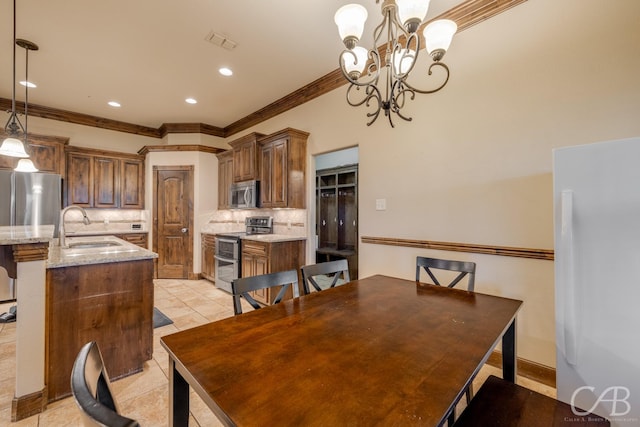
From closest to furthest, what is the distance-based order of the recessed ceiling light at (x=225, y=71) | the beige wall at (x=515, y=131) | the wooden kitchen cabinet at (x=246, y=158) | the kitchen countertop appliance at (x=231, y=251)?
the beige wall at (x=515, y=131)
the recessed ceiling light at (x=225, y=71)
the kitchen countertop appliance at (x=231, y=251)
the wooden kitchen cabinet at (x=246, y=158)

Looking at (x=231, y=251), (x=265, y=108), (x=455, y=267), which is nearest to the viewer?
(x=455, y=267)

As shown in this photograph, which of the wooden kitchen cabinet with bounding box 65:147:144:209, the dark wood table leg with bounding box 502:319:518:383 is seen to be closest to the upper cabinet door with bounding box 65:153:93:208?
the wooden kitchen cabinet with bounding box 65:147:144:209

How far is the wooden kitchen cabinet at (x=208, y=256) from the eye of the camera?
15.4 feet

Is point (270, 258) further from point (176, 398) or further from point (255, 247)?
point (176, 398)

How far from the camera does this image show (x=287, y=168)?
3750 millimetres

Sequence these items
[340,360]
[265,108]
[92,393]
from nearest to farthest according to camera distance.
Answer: [92,393] < [340,360] < [265,108]

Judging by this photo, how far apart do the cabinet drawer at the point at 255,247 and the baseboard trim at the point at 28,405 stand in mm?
2168

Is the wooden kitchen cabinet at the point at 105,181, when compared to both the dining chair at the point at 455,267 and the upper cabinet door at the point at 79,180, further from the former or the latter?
the dining chair at the point at 455,267

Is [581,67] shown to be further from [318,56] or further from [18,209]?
[18,209]

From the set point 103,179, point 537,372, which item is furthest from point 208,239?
point 537,372

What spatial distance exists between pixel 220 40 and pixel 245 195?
86.6 inches

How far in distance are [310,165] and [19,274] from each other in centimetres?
298

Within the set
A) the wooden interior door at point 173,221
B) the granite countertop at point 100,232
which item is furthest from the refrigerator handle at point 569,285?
the granite countertop at point 100,232

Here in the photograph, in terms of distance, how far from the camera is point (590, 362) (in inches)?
55.4
